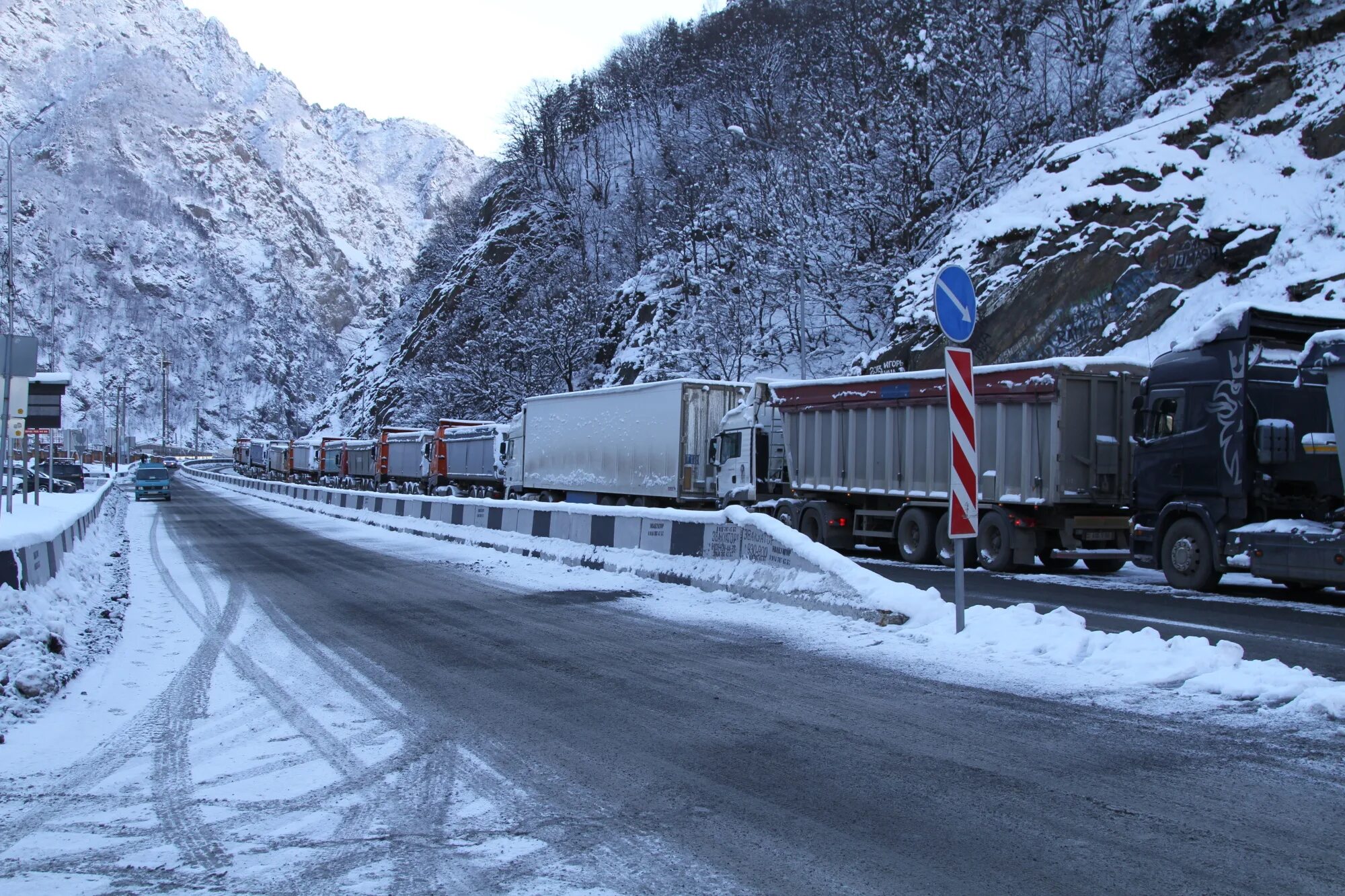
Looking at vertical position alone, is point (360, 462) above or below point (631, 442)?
above

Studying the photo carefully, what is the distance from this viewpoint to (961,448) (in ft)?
31.1

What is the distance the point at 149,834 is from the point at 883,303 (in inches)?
1518

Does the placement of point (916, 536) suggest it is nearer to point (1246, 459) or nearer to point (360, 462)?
point (1246, 459)

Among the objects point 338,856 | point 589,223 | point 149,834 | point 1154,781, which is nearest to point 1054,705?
point 1154,781

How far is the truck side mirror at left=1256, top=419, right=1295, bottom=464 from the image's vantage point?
44.3 feet

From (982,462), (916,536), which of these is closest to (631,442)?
(916,536)

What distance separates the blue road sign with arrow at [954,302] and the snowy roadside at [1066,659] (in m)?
2.61

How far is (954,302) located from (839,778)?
5316 mm

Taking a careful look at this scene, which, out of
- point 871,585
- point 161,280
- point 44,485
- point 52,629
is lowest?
point 52,629

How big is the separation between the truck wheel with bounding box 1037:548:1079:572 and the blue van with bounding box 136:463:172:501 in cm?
4533

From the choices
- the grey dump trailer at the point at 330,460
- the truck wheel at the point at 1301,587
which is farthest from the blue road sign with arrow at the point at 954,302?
the grey dump trailer at the point at 330,460

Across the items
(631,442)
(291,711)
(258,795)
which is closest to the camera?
(258,795)

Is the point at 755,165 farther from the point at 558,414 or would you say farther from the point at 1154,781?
the point at 1154,781

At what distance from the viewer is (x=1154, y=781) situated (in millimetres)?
5273
